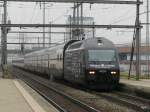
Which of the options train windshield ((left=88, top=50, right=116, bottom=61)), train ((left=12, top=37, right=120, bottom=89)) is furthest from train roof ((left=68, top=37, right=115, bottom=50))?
train windshield ((left=88, top=50, right=116, bottom=61))

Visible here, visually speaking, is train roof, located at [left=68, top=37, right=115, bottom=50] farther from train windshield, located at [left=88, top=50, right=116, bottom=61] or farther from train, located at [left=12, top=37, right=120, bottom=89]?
train windshield, located at [left=88, top=50, right=116, bottom=61]

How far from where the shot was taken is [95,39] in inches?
1102

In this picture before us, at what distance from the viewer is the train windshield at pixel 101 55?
2687 centimetres

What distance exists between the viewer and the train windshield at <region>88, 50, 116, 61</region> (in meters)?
26.9

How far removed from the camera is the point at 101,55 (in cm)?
2708

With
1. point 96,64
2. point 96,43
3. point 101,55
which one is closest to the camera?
point 96,64

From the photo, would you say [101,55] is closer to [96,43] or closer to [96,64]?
[96,64]

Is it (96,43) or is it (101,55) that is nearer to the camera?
(101,55)

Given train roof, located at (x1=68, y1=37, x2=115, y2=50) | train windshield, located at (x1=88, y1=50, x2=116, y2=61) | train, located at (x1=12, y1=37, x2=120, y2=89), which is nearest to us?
train, located at (x1=12, y1=37, x2=120, y2=89)

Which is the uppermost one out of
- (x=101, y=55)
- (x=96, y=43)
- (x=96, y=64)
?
(x=96, y=43)

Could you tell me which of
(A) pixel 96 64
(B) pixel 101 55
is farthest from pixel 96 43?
(A) pixel 96 64

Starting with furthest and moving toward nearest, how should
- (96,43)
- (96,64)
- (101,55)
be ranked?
(96,43), (101,55), (96,64)

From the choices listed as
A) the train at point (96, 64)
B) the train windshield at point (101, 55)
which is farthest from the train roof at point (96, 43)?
the train windshield at point (101, 55)

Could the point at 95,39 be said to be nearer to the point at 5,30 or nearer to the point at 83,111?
the point at 83,111
